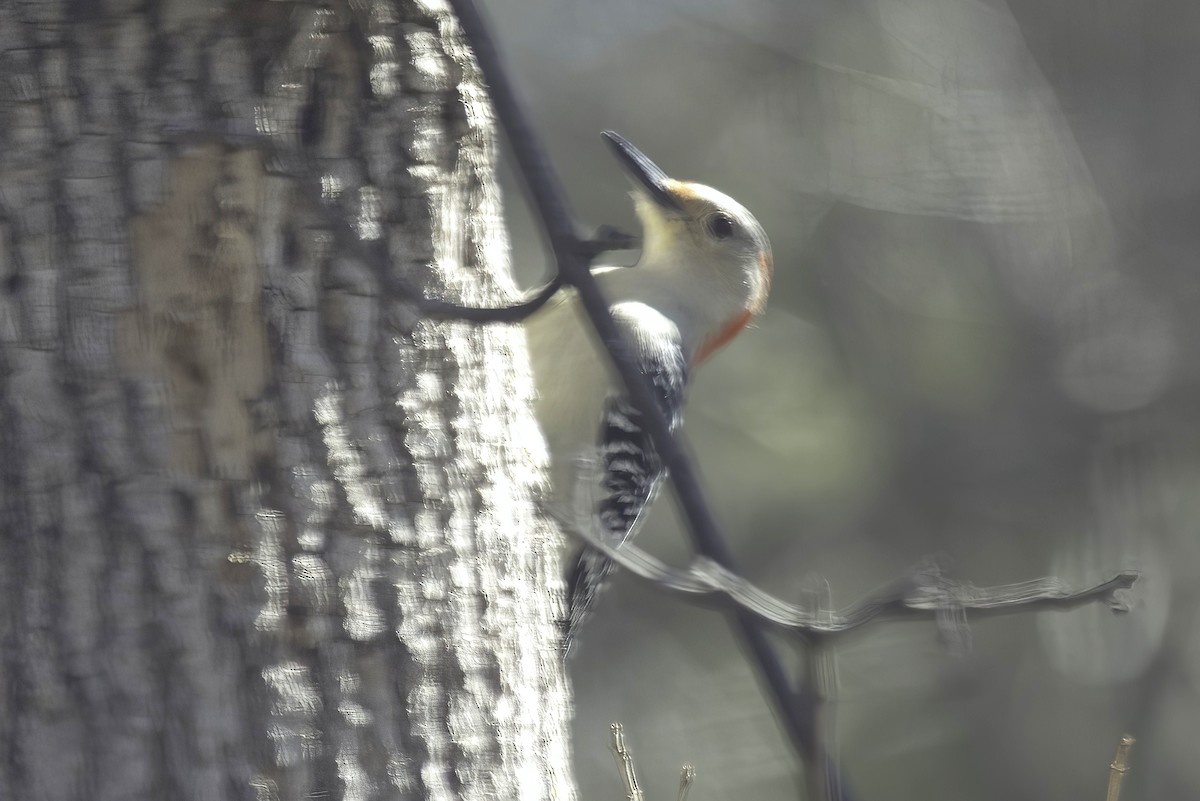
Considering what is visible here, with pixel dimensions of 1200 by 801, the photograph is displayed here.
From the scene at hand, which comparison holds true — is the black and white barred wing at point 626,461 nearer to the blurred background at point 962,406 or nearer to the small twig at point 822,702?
the small twig at point 822,702

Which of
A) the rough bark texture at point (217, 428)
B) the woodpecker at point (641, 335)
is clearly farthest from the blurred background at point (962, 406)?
the rough bark texture at point (217, 428)

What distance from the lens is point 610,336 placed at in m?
1.42

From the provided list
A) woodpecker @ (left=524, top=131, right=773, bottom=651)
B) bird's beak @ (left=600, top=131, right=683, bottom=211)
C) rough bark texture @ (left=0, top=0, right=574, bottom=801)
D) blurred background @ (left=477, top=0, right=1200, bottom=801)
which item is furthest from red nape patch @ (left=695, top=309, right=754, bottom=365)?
blurred background @ (left=477, top=0, right=1200, bottom=801)

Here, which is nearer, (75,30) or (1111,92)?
(75,30)

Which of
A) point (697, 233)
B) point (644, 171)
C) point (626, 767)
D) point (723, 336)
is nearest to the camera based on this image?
point (626, 767)

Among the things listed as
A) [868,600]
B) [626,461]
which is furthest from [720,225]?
[868,600]

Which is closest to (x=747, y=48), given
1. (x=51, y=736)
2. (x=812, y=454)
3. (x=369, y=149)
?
(x=812, y=454)

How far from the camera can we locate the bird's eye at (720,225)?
3.97 m

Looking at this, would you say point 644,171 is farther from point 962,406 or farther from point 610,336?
point 962,406

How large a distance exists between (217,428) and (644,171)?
214 cm

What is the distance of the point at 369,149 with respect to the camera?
1923mm

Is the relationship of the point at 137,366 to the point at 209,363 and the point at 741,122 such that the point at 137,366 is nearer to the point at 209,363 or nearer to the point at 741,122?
the point at 209,363

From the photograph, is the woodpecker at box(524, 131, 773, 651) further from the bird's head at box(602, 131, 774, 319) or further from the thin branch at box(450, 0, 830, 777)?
the thin branch at box(450, 0, 830, 777)

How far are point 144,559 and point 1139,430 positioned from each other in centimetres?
698
